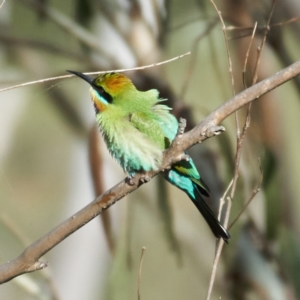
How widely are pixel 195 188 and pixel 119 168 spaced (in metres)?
0.83

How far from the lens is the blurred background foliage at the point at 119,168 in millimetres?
2033

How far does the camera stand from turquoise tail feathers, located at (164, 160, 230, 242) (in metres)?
1.27

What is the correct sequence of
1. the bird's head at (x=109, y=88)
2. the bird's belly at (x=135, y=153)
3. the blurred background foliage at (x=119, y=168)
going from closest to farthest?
the bird's belly at (x=135, y=153)
the bird's head at (x=109, y=88)
the blurred background foliage at (x=119, y=168)

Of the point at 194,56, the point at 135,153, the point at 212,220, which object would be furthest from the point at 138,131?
the point at 194,56

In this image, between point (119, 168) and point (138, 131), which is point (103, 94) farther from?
point (119, 168)

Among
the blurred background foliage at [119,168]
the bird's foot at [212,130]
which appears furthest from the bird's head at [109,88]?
the blurred background foliage at [119,168]

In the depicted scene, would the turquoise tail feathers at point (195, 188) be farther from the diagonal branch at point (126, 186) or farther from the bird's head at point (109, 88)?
the bird's head at point (109, 88)

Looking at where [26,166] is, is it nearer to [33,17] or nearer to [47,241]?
[33,17]

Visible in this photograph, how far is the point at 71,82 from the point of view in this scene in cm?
208

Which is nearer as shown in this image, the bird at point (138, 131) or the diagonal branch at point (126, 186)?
the diagonal branch at point (126, 186)

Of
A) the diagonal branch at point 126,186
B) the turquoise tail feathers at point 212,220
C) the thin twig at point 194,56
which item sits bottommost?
the turquoise tail feathers at point 212,220

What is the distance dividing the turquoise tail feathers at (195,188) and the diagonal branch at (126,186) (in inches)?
5.6

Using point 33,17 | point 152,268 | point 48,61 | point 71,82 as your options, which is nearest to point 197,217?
point 152,268

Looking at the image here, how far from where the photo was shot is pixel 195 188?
1329 millimetres
